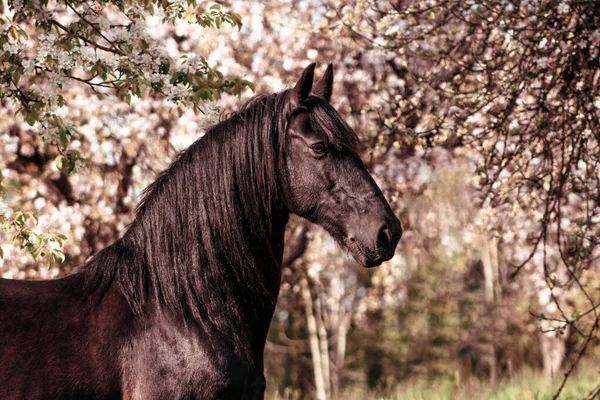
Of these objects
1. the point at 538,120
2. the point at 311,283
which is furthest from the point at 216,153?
the point at 311,283

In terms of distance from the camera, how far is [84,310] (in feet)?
10.8

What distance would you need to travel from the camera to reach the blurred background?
5.57 meters

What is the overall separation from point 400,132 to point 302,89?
106 inches

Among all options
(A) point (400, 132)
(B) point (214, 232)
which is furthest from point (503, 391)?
(B) point (214, 232)

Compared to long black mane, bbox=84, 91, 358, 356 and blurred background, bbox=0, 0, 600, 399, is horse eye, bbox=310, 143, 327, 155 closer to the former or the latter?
long black mane, bbox=84, 91, 358, 356

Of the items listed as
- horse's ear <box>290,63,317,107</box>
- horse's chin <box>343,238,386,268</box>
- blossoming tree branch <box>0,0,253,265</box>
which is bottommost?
horse's chin <box>343,238,386,268</box>

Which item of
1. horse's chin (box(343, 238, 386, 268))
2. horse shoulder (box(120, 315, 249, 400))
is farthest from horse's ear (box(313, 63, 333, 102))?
horse shoulder (box(120, 315, 249, 400))

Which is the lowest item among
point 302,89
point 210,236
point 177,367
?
point 177,367

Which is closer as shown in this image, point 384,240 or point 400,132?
point 384,240

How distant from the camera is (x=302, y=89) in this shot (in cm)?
355

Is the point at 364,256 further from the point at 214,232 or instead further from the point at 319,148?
the point at 214,232

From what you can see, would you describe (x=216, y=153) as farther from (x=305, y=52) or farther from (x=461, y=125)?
(x=305, y=52)

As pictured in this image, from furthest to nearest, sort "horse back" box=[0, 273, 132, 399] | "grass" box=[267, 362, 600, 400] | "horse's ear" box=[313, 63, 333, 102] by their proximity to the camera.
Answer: "grass" box=[267, 362, 600, 400] < "horse's ear" box=[313, 63, 333, 102] < "horse back" box=[0, 273, 132, 399]

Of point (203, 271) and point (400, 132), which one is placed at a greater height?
point (400, 132)
